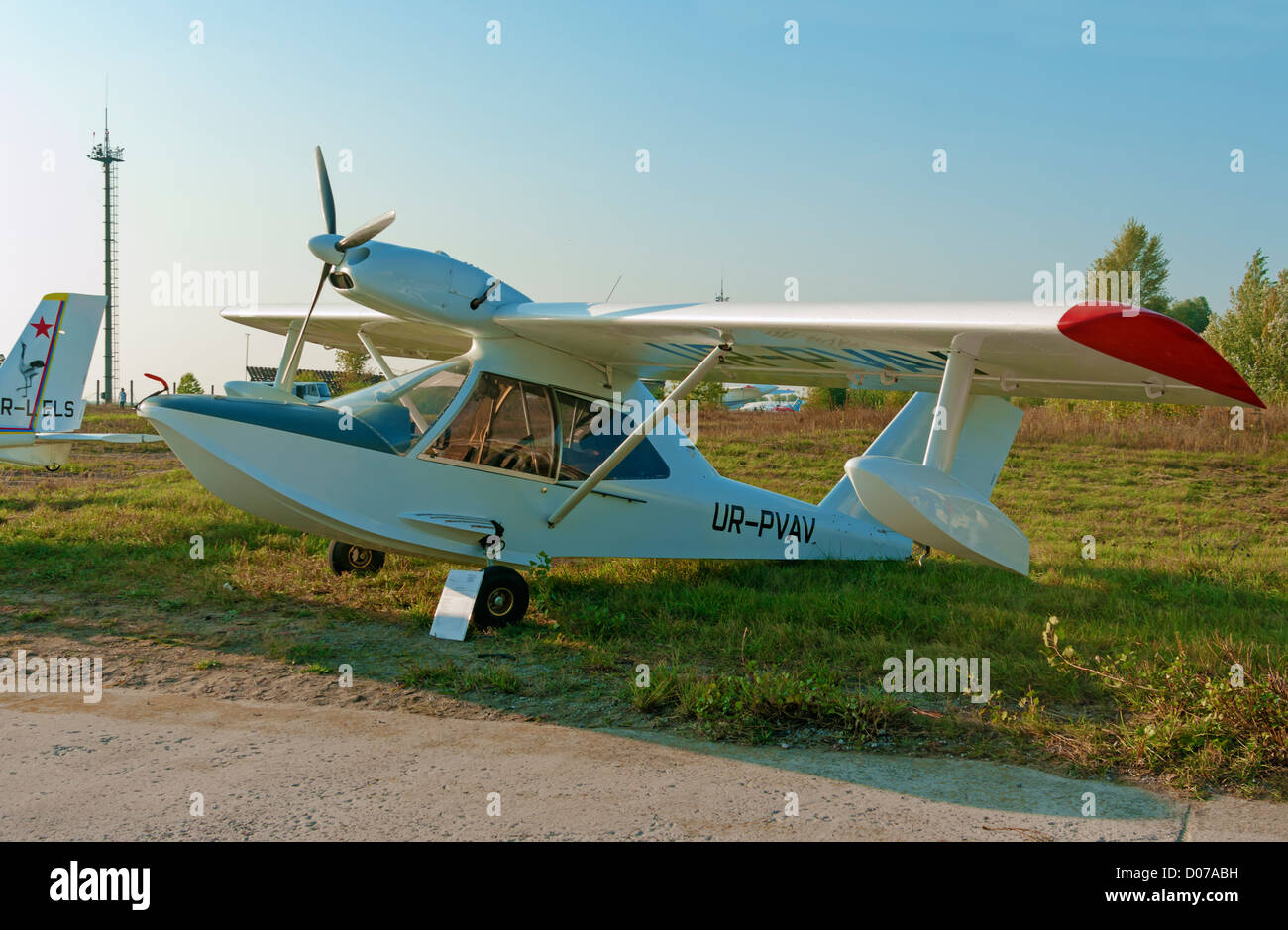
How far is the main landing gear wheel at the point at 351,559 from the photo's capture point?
336 inches

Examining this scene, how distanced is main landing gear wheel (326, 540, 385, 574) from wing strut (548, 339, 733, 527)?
7.20ft

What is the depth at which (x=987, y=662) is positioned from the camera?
216 inches

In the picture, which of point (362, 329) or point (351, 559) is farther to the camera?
point (362, 329)

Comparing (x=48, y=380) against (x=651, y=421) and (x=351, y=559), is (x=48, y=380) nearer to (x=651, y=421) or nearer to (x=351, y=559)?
(x=351, y=559)

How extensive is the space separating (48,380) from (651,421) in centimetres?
1084

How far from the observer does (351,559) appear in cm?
859

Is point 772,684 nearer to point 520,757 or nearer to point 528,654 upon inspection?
point 520,757

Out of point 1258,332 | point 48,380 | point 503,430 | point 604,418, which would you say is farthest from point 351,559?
point 1258,332

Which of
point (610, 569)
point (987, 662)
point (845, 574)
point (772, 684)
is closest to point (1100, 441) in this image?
point (845, 574)

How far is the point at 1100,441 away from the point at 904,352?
15293 mm

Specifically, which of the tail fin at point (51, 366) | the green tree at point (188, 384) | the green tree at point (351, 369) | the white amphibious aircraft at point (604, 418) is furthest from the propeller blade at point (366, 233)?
the green tree at point (188, 384)

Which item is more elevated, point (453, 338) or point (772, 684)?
point (453, 338)

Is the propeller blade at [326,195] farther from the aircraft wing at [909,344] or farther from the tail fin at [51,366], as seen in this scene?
the tail fin at [51,366]

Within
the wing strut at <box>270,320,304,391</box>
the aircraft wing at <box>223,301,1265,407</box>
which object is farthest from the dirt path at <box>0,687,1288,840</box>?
the wing strut at <box>270,320,304,391</box>
